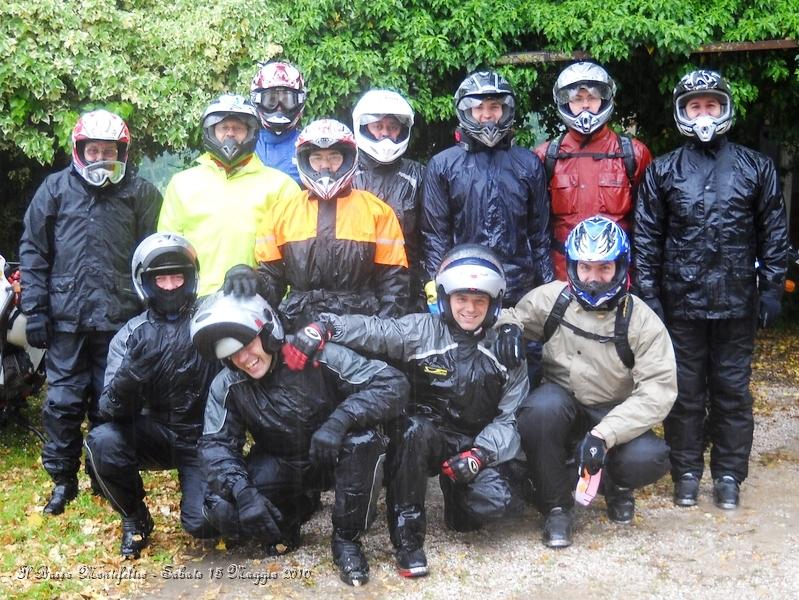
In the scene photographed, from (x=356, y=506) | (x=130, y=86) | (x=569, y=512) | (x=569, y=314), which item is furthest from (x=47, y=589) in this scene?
(x=130, y=86)

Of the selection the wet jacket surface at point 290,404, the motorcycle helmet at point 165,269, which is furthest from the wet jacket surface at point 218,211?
the wet jacket surface at point 290,404

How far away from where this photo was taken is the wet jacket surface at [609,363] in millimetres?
4988

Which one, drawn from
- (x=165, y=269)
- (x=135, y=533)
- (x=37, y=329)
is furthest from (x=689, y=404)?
(x=37, y=329)

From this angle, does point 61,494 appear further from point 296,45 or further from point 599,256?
point 296,45

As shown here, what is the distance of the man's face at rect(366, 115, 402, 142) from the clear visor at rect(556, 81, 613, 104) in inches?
41.3

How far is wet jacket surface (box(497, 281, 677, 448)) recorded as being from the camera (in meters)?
4.99

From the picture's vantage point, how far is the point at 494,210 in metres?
5.70

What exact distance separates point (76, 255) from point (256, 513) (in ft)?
7.03

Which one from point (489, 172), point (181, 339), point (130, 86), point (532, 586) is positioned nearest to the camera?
point (532, 586)

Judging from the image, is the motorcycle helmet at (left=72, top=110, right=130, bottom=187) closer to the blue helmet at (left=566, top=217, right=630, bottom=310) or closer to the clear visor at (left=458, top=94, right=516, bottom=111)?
the clear visor at (left=458, top=94, right=516, bottom=111)

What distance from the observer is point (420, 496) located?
480 cm

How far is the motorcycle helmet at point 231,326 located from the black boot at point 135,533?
975mm

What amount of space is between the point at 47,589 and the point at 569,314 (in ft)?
9.59

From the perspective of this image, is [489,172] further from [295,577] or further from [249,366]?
[295,577]
